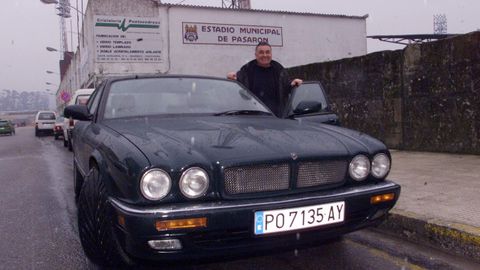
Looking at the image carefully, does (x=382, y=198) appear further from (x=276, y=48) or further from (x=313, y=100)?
(x=276, y=48)

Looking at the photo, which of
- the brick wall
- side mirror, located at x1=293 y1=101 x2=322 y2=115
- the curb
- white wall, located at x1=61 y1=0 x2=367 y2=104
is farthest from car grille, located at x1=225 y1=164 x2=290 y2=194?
white wall, located at x1=61 y1=0 x2=367 y2=104

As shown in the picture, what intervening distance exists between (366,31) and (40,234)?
26.9 m

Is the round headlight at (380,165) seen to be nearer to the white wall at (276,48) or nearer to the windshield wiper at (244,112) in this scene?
the windshield wiper at (244,112)

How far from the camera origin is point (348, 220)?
2605 millimetres

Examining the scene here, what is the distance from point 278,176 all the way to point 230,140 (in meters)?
0.38

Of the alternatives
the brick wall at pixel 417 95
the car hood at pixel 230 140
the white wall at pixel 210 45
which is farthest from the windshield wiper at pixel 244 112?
the white wall at pixel 210 45

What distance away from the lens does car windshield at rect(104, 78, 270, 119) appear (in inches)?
140

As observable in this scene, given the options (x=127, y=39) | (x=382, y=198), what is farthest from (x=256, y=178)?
(x=127, y=39)

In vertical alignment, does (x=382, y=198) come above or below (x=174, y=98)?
below

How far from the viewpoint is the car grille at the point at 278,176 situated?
2.39 meters

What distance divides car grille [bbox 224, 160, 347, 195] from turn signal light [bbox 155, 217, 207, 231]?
0.24m

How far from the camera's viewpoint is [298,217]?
2.41m

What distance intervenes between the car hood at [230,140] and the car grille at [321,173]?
0.05 m

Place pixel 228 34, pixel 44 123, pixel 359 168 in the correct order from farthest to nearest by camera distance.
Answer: pixel 44 123 → pixel 228 34 → pixel 359 168
